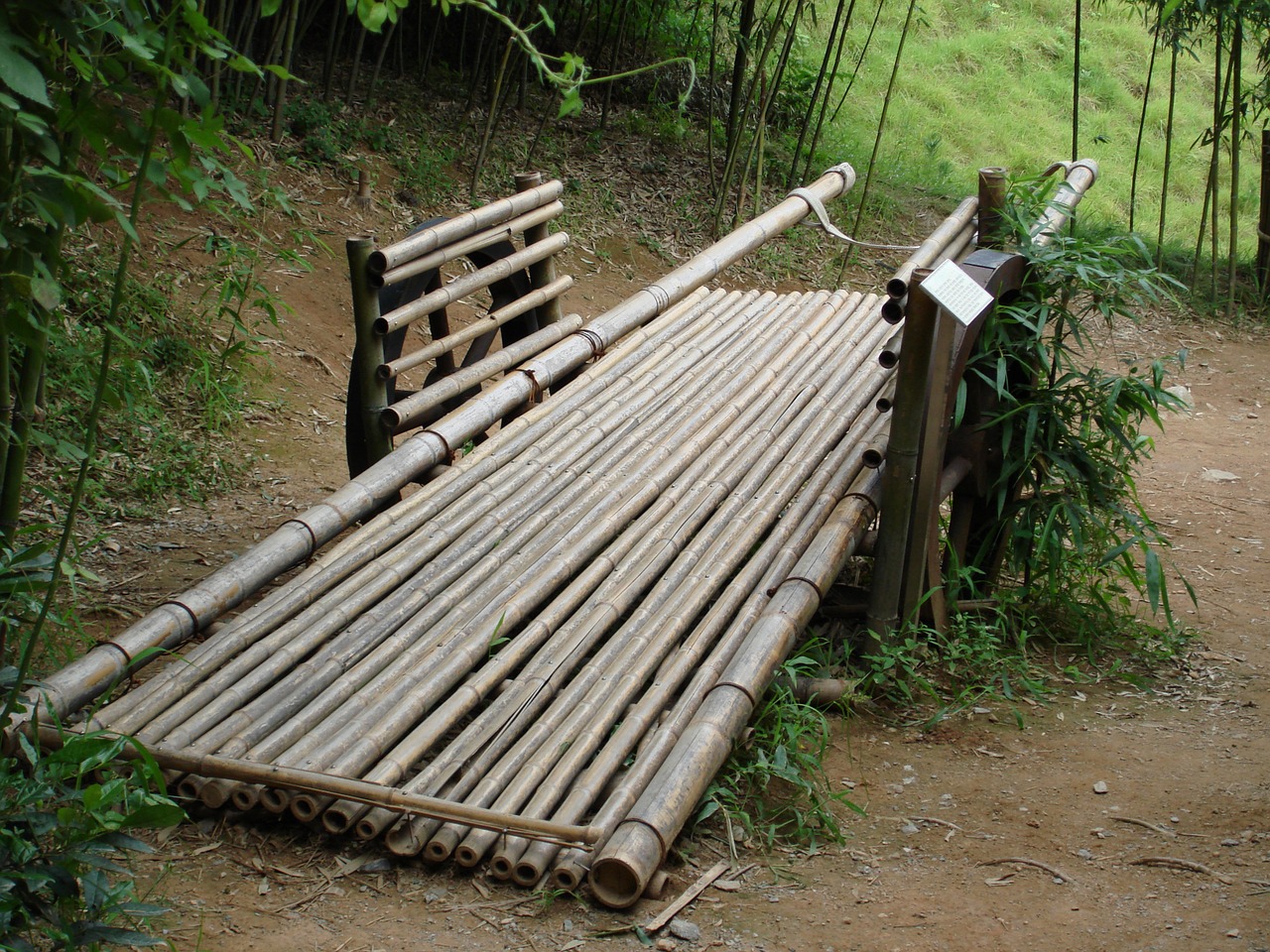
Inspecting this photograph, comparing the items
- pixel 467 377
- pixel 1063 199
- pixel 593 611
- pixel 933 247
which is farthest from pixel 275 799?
pixel 1063 199

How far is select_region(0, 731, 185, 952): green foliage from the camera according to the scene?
1.70 metres

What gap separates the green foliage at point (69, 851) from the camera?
1.70 meters

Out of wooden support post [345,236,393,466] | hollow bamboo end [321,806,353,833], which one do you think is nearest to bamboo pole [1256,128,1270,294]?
wooden support post [345,236,393,466]

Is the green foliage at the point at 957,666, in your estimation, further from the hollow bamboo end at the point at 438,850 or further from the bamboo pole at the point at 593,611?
the hollow bamboo end at the point at 438,850

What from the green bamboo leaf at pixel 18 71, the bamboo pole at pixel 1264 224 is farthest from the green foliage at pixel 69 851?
the bamboo pole at pixel 1264 224

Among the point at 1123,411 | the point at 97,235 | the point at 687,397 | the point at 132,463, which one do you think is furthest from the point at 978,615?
the point at 97,235

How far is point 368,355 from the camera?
331 cm

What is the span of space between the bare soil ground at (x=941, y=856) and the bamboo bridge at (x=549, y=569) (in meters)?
0.10

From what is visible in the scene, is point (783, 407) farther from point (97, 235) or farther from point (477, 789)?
point (97, 235)

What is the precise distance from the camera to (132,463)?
13.1 ft

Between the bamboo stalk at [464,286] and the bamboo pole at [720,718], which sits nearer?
the bamboo pole at [720,718]

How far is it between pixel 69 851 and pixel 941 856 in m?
1.65

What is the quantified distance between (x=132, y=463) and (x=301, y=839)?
7.12 feet

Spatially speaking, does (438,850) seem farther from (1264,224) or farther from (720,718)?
(1264,224)
